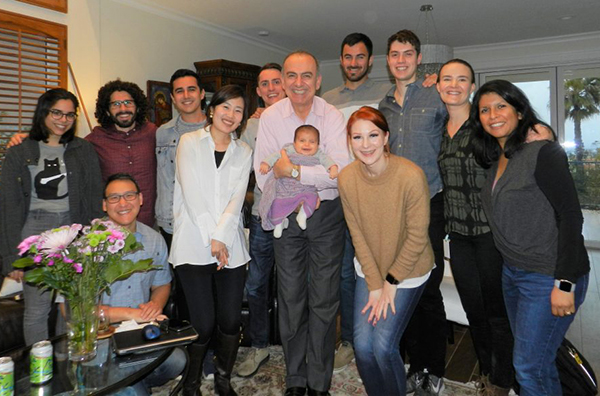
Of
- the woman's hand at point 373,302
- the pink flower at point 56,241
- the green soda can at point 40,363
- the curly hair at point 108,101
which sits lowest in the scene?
the green soda can at point 40,363

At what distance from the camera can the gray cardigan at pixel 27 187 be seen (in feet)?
7.61

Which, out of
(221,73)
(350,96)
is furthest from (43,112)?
(221,73)

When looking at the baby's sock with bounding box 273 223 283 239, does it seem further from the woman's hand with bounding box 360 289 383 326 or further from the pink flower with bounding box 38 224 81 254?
the pink flower with bounding box 38 224 81 254

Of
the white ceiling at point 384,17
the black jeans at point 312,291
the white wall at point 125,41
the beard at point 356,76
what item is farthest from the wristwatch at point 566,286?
the white wall at point 125,41

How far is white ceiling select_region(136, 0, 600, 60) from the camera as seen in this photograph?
501 centimetres

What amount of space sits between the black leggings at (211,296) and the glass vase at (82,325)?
56 centimetres

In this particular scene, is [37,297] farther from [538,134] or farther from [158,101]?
[158,101]

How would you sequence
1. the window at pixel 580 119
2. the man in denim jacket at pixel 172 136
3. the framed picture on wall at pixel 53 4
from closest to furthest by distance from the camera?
the man in denim jacket at pixel 172 136 → the framed picture on wall at pixel 53 4 → the window at pixel 580 119

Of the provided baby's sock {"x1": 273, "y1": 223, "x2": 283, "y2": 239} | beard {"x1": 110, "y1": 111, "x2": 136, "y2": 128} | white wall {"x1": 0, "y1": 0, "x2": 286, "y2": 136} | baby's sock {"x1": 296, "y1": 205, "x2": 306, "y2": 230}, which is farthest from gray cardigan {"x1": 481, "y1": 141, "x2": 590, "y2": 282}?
white wall {"x1": 0, "y1": 0, "x2": 286, "y2": 136}

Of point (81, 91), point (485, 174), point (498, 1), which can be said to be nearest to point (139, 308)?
point (485, 174)

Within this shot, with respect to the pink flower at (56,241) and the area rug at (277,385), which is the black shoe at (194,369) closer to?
the area rug at (277,385)

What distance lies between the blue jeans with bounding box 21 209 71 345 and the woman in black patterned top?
6.69 feet

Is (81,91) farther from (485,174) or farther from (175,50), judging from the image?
(485,174)

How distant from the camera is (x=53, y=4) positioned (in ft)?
13.6
